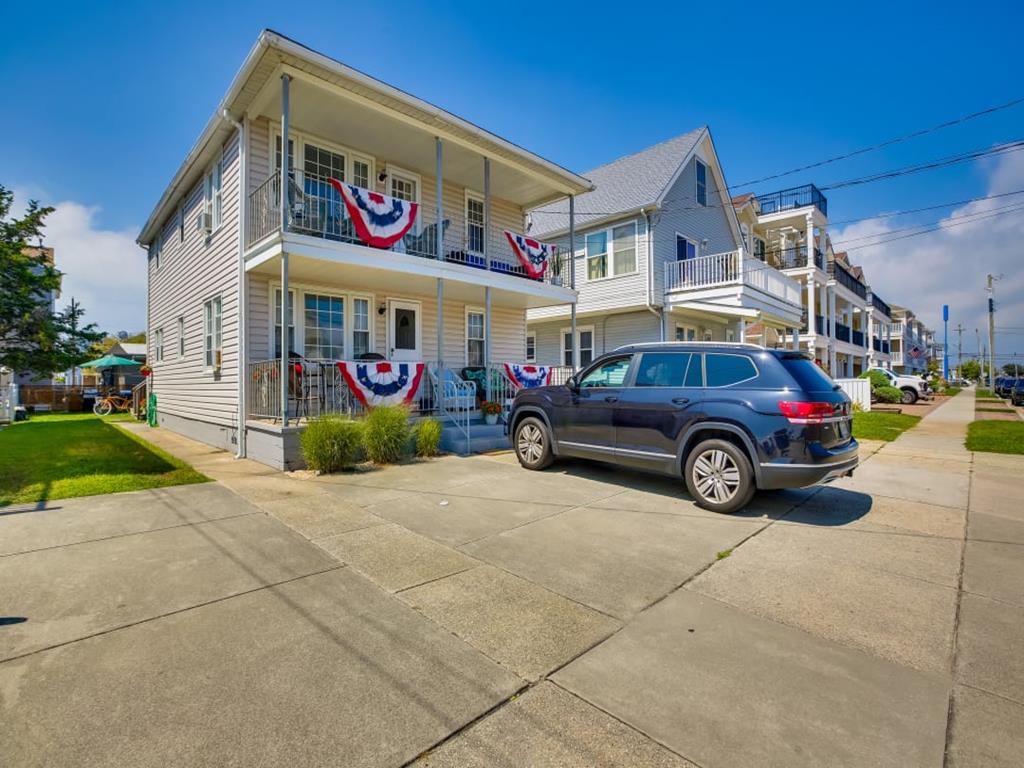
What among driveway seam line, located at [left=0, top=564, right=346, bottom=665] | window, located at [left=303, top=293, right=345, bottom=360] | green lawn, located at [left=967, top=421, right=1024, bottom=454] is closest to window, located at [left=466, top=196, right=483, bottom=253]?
window, located at [left=303, top=293, right=345, bottom=360]

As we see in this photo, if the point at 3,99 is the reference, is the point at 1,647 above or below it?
below

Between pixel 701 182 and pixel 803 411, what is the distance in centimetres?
1679

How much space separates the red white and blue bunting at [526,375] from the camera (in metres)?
11.5

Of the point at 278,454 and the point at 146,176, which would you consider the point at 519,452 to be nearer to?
the point at 278,454

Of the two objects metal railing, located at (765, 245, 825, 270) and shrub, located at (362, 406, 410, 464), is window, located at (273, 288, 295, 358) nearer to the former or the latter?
shrub, located at (362, 406, 410, 464)

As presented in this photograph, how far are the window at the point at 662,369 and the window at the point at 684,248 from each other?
12.8 metres

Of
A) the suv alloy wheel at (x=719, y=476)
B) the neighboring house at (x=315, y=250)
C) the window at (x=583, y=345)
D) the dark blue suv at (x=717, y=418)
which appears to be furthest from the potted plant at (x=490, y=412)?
the window at (x=583, y=345)

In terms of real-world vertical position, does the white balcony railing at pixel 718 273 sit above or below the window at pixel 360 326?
above

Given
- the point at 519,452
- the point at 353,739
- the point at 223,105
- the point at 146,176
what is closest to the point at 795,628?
the point at 353,739

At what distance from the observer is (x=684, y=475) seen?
19.0ft

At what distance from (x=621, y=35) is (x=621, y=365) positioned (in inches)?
381

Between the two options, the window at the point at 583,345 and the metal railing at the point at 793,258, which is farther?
the metal railing at the point at 793,258

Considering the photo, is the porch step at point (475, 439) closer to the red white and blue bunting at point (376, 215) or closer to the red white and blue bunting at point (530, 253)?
the red white and blue bunting at point (376, 215)

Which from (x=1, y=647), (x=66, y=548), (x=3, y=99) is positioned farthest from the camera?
(x=3, y=99)
